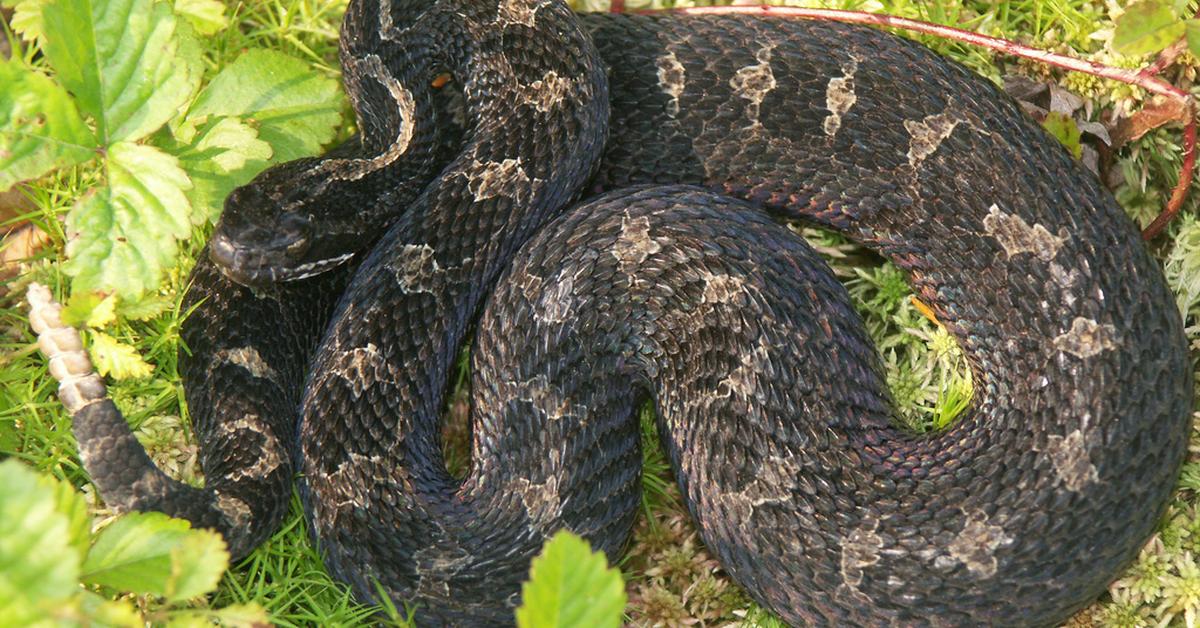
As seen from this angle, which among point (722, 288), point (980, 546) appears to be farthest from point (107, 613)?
point (980, 546)

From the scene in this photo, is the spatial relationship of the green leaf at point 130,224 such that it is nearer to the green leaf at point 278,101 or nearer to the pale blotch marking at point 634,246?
the green leaf at point 278,101

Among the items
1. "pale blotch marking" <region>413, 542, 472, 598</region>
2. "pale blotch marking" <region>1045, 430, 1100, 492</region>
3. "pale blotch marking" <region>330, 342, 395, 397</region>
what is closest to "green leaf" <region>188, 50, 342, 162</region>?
"pale blotch marking" <region>330, 342, 395, 397</region>

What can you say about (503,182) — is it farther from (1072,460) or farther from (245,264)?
(1072,460)

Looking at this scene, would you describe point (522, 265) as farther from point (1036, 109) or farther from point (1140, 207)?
point (1140, 207)

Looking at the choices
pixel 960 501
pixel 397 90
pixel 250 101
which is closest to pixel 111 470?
pixel 250 101

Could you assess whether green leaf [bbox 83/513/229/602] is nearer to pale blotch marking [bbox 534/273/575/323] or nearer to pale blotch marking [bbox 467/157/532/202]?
pale blotch marking [bbox 534/273/575/323]

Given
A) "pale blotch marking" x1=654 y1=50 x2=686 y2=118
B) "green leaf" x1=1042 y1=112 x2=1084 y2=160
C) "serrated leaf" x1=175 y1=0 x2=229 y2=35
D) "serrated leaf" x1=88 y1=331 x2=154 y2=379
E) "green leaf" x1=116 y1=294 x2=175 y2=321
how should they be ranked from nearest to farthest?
1. "serrated leaf" x1=88 y1=331 x2=154 y2=379
2. "green leaf" x1=116 y1=294 x2=175 y2=321
3. "green leaf" x1=1042 y1=112 x2=1084 y2=160
4. "pale blotch marking" x1=654 y1=50 x2=686 y2=118
5. "serrated leaf" x1=175 y1=0 x2=229 y2=35
